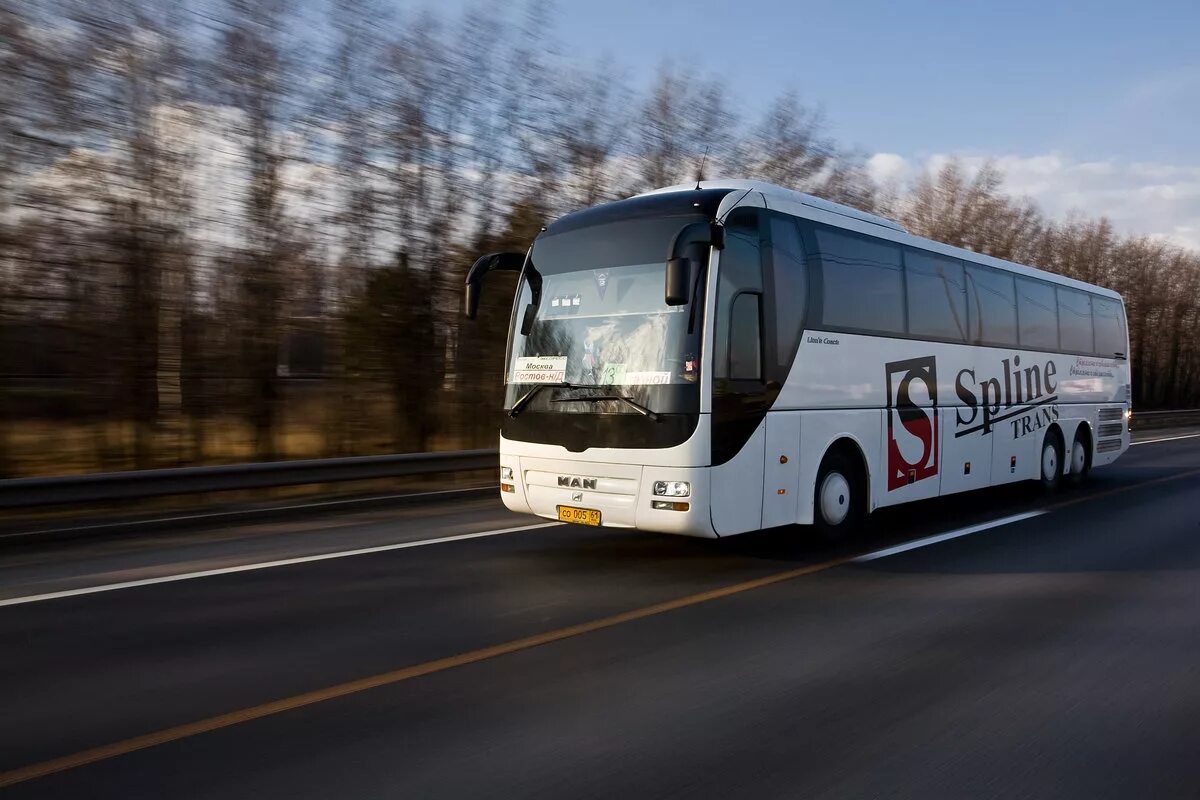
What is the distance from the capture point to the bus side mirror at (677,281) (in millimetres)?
7406

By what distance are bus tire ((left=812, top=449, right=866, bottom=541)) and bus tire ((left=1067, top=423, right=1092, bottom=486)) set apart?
685 centimetres

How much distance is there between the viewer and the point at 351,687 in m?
5.11

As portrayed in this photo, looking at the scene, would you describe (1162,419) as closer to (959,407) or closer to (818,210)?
(959,407)

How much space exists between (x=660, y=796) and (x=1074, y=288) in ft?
47.2

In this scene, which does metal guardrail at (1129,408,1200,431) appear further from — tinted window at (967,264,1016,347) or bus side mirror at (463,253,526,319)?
bus side mirror at (463,253,526,319)

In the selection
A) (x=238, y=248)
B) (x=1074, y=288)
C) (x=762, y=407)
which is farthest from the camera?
(x=1074, y=288)

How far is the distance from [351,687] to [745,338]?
15.3ft

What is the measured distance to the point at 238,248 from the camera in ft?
47.6

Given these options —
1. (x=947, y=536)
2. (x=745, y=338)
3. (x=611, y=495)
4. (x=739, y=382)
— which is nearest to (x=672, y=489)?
(x=611, y=495)

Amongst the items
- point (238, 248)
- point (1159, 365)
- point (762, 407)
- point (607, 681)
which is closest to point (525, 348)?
point (762, 407)

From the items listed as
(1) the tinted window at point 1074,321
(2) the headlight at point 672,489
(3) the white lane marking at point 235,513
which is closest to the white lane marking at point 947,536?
(2) the headlight at point 672,489

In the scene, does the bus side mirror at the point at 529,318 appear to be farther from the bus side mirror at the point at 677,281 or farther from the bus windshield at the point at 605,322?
the bus side mirror at the point at 677,281

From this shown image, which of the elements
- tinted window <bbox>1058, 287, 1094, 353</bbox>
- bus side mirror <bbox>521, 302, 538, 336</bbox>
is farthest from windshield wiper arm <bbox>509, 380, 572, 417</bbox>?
tinted window <bbox>1058, 287, 1094, 353</bbox>

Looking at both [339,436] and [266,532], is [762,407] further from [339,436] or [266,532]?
[339,436]
